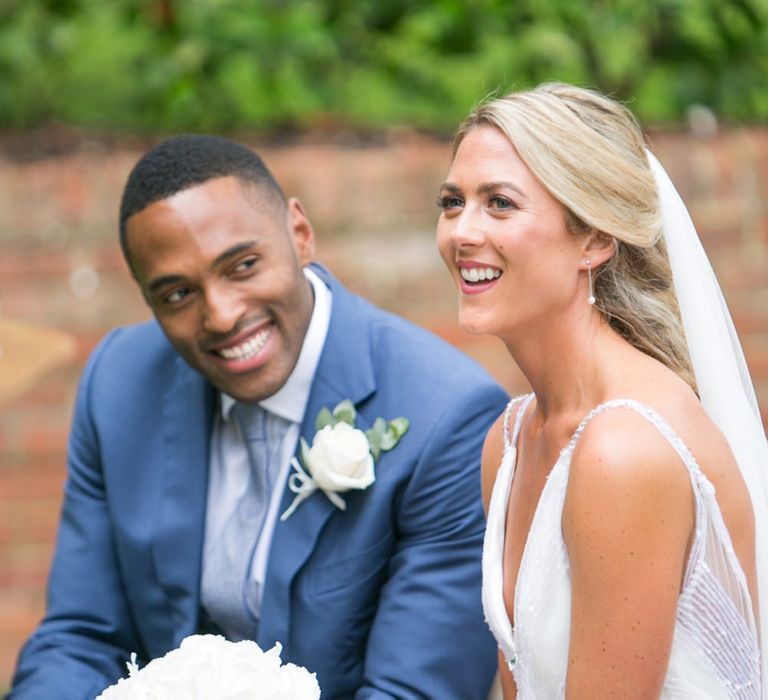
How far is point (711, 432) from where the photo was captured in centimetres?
233

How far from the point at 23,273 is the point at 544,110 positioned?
2.49m

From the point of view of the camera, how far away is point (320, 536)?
292 cm

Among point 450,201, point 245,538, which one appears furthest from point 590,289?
point 245,538

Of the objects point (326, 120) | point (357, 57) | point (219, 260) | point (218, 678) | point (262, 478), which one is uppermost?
point (357, 57)

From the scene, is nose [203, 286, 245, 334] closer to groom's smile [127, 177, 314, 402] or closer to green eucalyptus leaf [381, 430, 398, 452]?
groom's smile [127, 177, 314, 402]

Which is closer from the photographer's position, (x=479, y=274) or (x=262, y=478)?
(x=479, y=274)

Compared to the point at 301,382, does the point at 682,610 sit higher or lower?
lower

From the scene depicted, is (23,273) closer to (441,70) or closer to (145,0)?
(145,0)

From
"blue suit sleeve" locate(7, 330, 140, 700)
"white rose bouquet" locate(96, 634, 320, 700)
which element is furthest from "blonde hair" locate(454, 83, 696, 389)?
"blue suit sleeve" locate(7, 330, 140, 700)

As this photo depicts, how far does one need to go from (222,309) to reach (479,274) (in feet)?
2.17

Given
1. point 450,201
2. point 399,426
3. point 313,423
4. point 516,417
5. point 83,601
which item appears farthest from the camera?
point 83,601

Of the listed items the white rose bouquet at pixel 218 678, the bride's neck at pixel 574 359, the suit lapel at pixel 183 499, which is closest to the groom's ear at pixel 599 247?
the bride's neck at pixel 574 359

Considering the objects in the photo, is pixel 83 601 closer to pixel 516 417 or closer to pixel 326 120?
pixel 516 417

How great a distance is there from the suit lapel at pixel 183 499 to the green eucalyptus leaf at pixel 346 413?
35 centimetres
